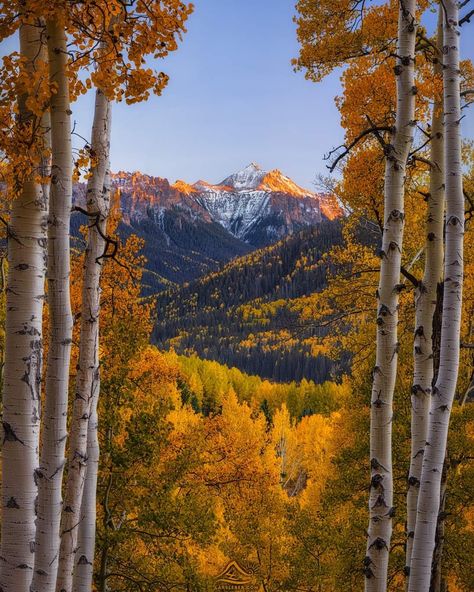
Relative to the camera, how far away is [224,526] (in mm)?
21203

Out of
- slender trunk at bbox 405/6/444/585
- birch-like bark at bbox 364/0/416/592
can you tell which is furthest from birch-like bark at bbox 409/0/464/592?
slender trunk at bbox 405/6/444/585

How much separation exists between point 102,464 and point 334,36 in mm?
7281

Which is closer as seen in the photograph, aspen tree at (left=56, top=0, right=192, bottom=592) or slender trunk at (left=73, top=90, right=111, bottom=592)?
aspen tree at (left=56, top=0, right=192, bottom=592)

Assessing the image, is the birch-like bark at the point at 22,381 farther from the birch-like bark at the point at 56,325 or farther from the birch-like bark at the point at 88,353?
the birch-like bark at the point at 88,353

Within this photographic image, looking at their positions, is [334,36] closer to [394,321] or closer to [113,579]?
[394,321]

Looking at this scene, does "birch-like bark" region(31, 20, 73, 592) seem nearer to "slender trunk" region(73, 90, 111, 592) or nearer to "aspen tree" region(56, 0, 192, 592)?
"aspen tree" region(56, 0, 192, 592)

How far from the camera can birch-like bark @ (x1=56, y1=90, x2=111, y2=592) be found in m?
4.64

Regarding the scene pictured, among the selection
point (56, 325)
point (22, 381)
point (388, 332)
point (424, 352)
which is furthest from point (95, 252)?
point (424, 352)

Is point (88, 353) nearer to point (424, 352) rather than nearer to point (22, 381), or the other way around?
point (22, 381)

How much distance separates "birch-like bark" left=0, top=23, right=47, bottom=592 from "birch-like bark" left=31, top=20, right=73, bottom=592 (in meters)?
0.15

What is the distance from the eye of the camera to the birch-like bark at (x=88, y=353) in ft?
15.2

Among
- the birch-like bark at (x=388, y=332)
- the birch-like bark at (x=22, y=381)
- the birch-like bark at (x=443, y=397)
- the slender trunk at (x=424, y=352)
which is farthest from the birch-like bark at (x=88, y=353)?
the slender trunk at (x=424, y=352)

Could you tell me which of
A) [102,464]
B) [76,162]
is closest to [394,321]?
[76,162]

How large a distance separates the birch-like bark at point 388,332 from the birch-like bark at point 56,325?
8.63 ft
